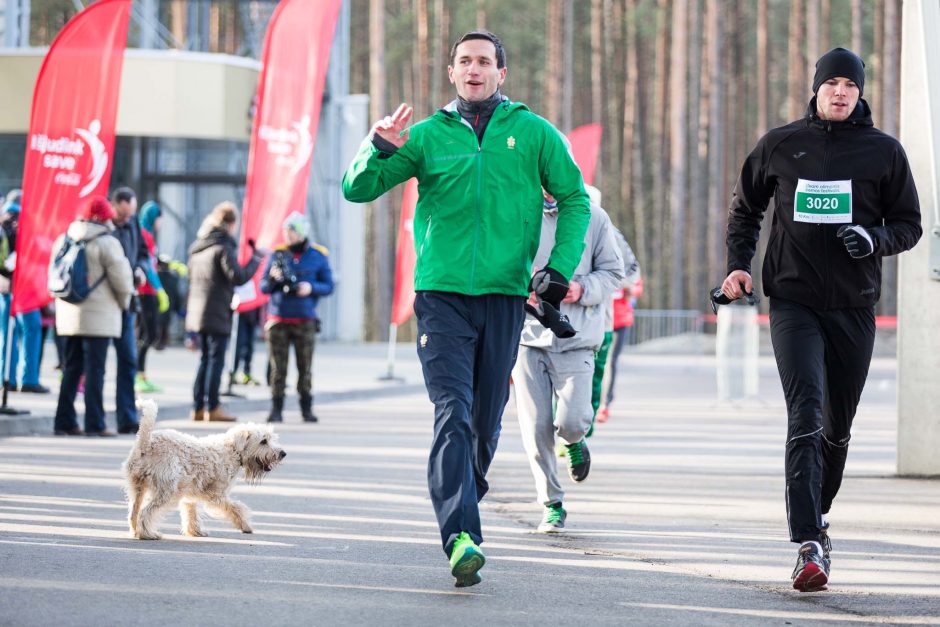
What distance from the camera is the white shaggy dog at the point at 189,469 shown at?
7473mm

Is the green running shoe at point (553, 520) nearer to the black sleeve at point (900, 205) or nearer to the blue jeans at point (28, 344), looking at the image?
the black sleeve at point (900, 205)

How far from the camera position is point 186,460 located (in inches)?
299

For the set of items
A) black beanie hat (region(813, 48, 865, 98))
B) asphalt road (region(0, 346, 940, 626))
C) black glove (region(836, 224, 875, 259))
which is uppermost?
black beanie hat (region(813, 48, 865, 98))

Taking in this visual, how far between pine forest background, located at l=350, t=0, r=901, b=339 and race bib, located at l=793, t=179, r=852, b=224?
32497 mm

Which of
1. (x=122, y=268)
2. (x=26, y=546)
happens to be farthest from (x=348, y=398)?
(x=26, y=546)

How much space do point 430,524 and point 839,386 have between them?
8.43 feet

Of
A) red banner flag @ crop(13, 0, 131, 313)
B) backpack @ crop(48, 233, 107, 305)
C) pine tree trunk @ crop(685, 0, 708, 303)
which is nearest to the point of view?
backpack @ crop(48, 233, 107, 305)

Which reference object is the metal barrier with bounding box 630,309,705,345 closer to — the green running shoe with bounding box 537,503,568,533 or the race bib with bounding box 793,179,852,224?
the green running shoe with bounding box 537,503,568,533

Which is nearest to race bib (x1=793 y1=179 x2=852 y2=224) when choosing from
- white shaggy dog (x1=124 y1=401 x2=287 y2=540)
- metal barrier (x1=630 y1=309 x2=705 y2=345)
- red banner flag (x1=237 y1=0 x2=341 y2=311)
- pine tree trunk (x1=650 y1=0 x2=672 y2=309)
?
white shaggy dog (x1=124 y1=401 x2=287 y2=540)

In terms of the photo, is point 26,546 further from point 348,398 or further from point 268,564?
point 348,398

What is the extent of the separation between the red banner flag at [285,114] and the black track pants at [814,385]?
35.8 feet

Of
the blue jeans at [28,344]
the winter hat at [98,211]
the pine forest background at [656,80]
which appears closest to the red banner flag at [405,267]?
the blue jeans at [28,344]

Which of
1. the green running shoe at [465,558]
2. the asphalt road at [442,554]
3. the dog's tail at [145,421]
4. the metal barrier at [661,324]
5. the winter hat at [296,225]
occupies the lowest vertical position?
the metal barrier at [661,324]

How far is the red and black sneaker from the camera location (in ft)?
20.3
